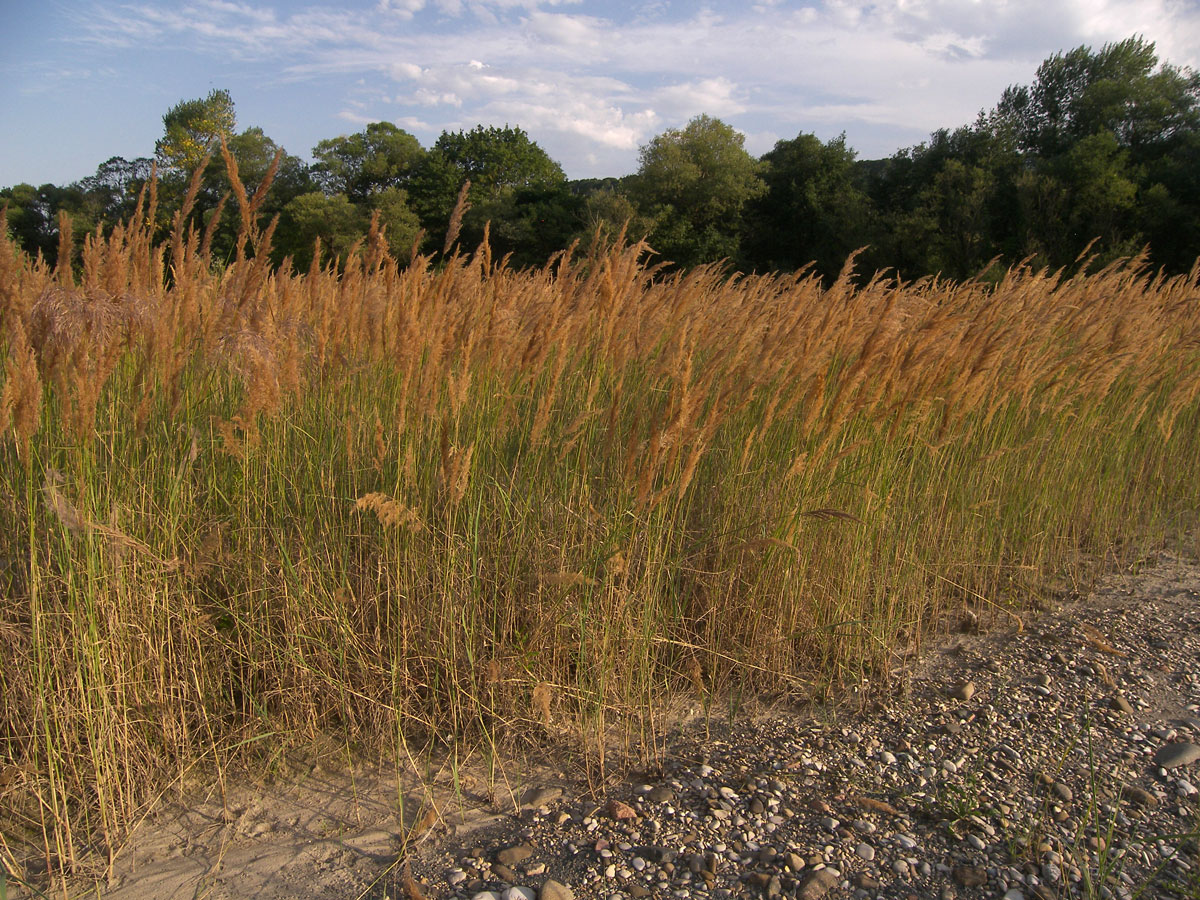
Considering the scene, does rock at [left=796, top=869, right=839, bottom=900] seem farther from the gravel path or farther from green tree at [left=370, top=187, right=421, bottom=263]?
green tree at [left=370, top=187, right=421, bottom=263]

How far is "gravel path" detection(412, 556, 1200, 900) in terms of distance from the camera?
72.7 inches

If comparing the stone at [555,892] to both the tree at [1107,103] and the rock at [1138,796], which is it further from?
the tree at [1107,103]

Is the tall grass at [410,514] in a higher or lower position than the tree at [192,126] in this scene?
lower

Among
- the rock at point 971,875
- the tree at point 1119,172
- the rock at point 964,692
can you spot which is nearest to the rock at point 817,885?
the rock at point 971,875

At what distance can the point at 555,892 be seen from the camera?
1773mm

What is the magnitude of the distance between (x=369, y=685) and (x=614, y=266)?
174 centimetres

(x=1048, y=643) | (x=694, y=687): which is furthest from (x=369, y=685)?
(x=1048, y=643)

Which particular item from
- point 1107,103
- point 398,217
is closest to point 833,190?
point 1107,103

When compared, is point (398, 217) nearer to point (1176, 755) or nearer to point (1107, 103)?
point (1107, 103)

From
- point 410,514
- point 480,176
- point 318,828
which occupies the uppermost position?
point 480,176

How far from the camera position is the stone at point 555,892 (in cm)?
176

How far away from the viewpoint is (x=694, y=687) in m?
2.67

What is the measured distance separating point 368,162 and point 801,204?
20767mm

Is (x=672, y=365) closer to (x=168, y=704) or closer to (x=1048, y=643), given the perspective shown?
(x=168, y=704)
